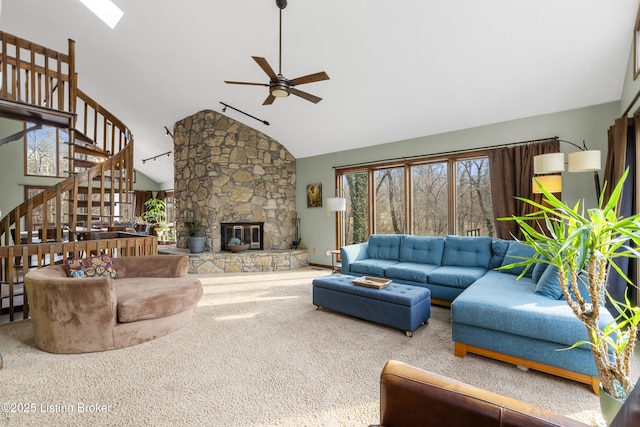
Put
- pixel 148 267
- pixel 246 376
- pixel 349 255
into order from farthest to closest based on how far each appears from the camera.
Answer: pixel 349 255 < pixel 148 267 < pixel 246 376

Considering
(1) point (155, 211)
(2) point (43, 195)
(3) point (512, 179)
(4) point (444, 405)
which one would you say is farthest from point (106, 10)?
(1) point (155, 211)

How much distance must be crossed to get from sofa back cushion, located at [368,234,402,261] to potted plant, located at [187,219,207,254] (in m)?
3.47

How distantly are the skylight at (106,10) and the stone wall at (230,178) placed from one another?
2.10 meters

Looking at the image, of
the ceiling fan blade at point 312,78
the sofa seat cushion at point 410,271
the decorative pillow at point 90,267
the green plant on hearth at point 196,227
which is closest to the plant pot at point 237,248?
the green plant on hearth at point 196,227

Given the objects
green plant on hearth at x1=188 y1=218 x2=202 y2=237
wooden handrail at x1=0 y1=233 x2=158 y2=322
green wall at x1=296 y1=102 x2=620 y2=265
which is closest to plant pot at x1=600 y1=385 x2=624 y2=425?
green wall at x1=296 y1=102 x2=620 y2=265

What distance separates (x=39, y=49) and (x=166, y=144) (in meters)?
4.44

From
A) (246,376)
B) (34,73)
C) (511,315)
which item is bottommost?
(246,376)

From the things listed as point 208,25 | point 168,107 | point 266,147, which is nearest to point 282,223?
point 266,147

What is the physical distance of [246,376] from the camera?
7.16 ft

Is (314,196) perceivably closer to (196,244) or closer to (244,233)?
(244,233)

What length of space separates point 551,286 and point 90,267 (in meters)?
4.39

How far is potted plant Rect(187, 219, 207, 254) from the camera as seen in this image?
600 centimetres

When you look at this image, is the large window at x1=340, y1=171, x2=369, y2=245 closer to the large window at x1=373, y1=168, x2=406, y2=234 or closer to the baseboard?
the large window at x1=373, y1=168, x2=406, y2=234

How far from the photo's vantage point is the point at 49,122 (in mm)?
4121
